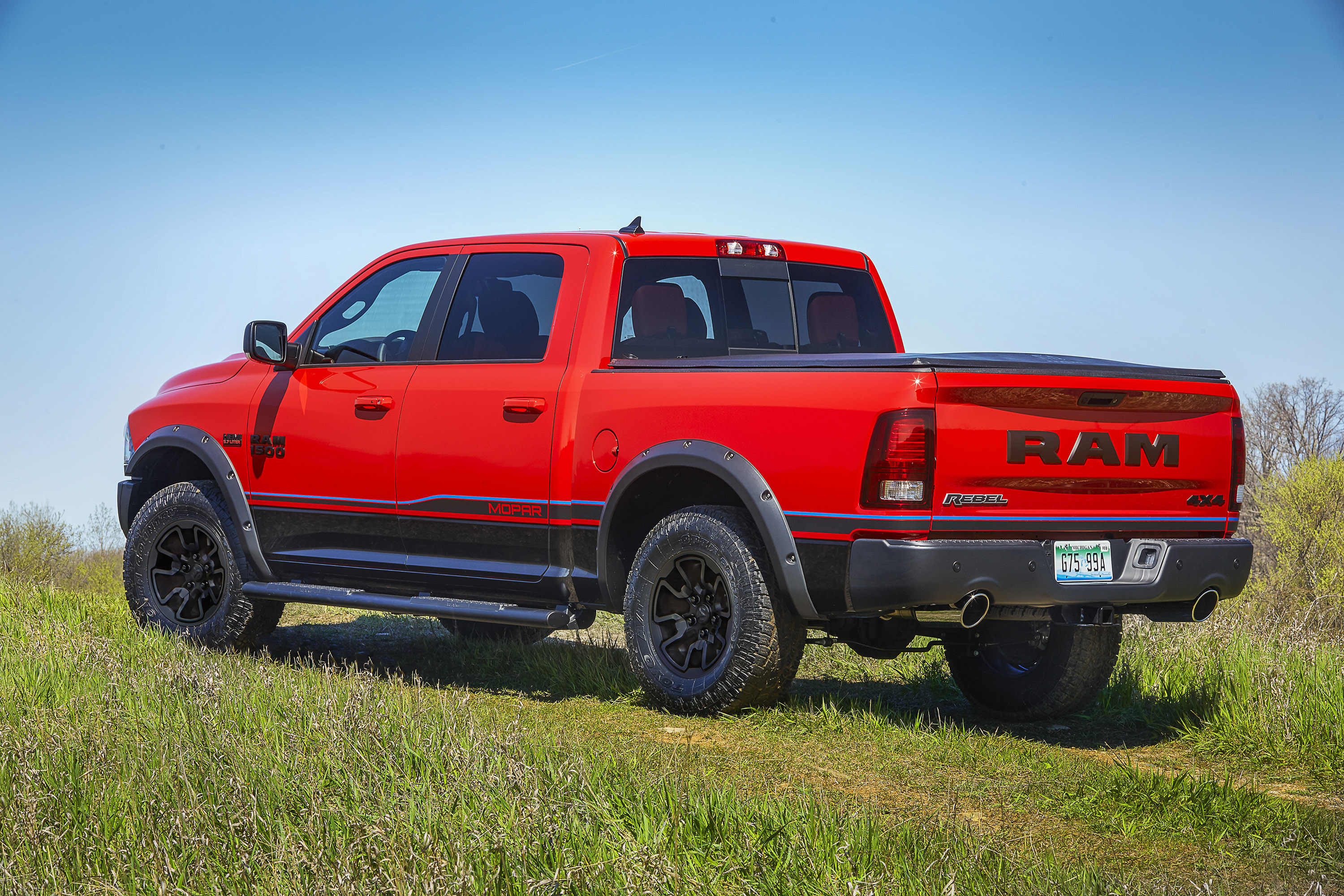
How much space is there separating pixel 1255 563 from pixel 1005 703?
19689mm

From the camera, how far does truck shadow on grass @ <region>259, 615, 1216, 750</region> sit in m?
5.86

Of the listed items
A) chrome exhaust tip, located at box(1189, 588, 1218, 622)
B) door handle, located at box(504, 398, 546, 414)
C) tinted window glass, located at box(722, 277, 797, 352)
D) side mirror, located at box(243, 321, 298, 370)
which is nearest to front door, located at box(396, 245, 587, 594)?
door handle, located at box(504, 398, 546, 414)

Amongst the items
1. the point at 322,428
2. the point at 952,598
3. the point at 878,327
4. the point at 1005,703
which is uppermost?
the point at 878,327

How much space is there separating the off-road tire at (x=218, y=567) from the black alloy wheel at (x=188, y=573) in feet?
0.06

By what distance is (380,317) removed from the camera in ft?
24.0

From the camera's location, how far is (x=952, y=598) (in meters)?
5.04

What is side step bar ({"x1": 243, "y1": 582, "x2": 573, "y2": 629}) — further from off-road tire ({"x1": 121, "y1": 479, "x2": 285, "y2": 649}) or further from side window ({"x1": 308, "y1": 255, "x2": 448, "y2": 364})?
Result: side window ({"x1": 308, "y1": 255, "x2": 448, "y2": 364})

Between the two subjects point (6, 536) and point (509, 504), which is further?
point (6, 536)

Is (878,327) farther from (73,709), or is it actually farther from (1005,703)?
(73,709)

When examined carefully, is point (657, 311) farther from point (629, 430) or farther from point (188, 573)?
point (188, 573)

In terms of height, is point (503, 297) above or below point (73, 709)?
above

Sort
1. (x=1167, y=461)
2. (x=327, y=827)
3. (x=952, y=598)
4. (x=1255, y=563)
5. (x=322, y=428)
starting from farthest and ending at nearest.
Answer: (x=1255, y=563) < (x=322, y=428) < (x=1167, y=461) < (x=952, y=598) < (x=327, y=827)

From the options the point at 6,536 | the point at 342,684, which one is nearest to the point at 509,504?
the point at 342,684

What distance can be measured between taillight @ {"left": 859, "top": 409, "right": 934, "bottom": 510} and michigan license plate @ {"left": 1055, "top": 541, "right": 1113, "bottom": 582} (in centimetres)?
60
